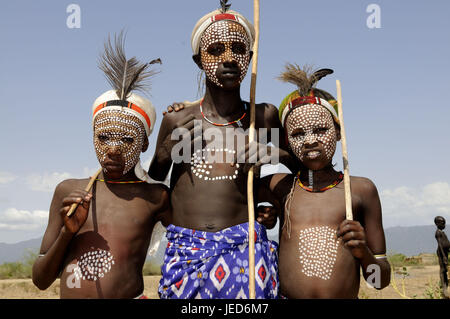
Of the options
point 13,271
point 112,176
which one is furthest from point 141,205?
point 13,271

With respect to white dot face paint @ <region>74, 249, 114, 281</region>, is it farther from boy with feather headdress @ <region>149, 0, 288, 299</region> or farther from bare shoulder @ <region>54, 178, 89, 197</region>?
bare shoulder @ <region>54, 178, 89, 197</region>

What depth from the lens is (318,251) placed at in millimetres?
3246

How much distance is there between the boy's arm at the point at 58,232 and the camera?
10.5ft

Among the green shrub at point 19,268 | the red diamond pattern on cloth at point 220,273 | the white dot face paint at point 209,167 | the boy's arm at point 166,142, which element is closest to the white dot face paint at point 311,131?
the white dot face paint at point 209,167

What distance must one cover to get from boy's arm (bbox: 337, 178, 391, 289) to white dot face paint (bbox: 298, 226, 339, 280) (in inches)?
4.9

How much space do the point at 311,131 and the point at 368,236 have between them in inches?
37.3

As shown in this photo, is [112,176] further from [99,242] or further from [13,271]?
[13,271]

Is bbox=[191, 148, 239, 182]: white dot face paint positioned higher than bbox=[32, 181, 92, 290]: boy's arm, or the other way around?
bbox=[191, 148, 239, 182]: white dot face paint

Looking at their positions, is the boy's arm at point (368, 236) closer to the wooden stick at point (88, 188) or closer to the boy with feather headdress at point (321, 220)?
the boy with feather headdress at point (321, 220)

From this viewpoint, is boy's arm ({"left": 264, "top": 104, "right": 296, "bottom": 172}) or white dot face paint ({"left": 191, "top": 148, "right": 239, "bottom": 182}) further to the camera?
boy's arm ({"left": 264, "top": 104, "right": 296, "bottom": 172})

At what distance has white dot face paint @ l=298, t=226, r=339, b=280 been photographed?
323cm

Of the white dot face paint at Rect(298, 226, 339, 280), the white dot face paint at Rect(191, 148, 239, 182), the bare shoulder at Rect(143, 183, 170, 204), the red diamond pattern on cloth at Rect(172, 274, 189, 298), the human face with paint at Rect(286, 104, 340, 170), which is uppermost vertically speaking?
the human face with paint at Rect(286, 104, 340, 170)

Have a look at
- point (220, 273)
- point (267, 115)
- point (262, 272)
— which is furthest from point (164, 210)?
point (267, 115)

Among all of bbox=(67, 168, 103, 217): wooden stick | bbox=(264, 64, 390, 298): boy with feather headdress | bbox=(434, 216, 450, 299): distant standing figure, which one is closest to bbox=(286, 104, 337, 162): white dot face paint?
bbox=(264, 64, 390, 298): boy with feather headdress
